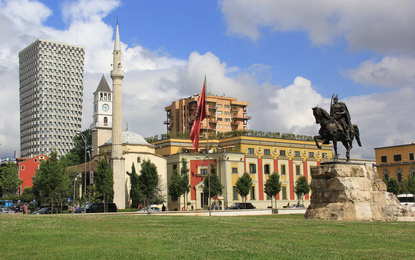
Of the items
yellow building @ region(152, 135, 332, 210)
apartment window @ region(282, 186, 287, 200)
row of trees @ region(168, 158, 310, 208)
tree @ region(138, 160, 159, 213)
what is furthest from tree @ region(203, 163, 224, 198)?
apartment window @ region(282, 186, 287, 200)

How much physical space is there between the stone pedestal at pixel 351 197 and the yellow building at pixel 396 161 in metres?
65.1

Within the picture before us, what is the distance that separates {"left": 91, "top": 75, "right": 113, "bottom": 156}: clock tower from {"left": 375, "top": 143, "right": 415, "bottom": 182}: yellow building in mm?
61363

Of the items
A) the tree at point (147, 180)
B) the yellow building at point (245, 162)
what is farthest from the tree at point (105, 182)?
the yellow building at point (245, 162)

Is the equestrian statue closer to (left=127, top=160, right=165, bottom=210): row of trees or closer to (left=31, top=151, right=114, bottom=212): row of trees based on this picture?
(left=31, top=151, right=114, bottom=212): row of trees

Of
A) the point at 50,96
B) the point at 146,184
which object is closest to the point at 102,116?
the point at 146,184

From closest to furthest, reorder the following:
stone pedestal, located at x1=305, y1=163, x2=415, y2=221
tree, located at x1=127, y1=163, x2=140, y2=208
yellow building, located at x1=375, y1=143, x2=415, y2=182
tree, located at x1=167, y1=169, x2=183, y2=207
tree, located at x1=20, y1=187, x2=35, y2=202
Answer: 1. stone pedestal, located at x1=305, y1=163, x2=415, y2=221
2. tree, located at x1=127, y1=163, x2=140, y2=208
3. tree, located at x1=167, y1=169, x2=183, y2=207
4. tree, located at x1=20, y1=187, x2=35, y2=202
5. yellow building, located at x1=375, y1=143, x2=415, y2=182

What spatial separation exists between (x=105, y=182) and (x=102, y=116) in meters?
53.0

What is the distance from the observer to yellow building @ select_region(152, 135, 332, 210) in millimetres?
71375

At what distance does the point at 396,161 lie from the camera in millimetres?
91750

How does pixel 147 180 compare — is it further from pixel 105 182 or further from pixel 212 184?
pixel 212 184

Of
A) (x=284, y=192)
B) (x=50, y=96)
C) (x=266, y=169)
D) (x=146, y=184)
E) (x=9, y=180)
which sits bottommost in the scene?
(x=284, y=192)

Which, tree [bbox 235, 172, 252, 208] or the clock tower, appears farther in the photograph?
the clock tower

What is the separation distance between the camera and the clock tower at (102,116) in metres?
107

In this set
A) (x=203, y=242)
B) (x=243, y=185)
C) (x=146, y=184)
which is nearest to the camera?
(x=203, y=242)
